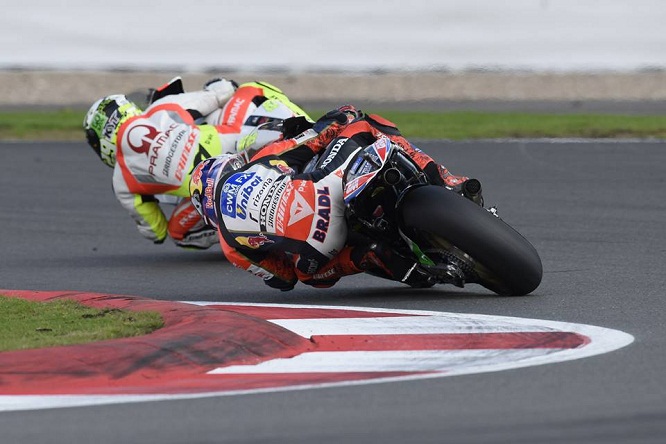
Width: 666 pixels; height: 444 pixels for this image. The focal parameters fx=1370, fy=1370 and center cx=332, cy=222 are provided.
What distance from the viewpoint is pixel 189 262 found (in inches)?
377

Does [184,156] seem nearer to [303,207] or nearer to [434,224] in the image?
[303,207]

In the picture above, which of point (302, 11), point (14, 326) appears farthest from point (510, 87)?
point (14, 326)

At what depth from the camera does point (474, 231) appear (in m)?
6.49

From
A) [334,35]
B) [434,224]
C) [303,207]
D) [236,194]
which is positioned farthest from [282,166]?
[334,35]

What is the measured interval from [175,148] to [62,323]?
3.38 m

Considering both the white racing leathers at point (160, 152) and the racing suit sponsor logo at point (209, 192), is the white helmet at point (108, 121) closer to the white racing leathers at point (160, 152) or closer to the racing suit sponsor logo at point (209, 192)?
the white racing leathers at point (160, 152)

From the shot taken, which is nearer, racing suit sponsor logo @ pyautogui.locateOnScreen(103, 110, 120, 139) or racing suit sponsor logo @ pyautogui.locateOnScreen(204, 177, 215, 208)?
racing suit sponsor logo @ pyautogui.locateOnScreen(204, 177, 215, 208)

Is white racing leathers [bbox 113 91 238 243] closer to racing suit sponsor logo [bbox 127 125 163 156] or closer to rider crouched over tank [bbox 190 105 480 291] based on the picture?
racing suit sponsor logo [bbox 127 125 163 156]

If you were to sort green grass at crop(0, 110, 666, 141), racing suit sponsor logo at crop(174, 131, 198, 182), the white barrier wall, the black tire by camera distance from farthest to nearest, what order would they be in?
the white barrier wall < green grass at crop(0, 110, 666, 141) < racing suit sponsor logo at crop(174, 131, 198, 182) < the black tire

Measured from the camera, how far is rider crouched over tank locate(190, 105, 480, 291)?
6.96m

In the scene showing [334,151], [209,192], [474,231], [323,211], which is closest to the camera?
[474,231]

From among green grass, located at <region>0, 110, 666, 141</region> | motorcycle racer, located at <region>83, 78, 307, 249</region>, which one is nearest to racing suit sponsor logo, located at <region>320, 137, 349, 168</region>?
motorcycle racer, located at <region>83, 78, 307, 249</region>

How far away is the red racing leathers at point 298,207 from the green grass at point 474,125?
8.29 metres

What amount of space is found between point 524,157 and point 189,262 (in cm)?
511
